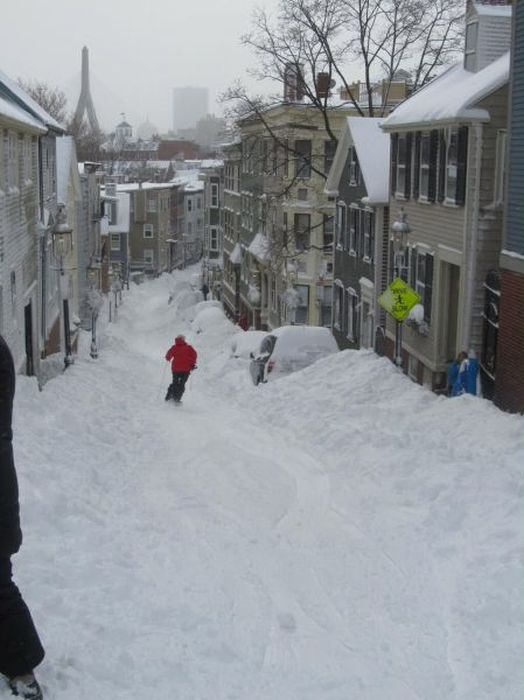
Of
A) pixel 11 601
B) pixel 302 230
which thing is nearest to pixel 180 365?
pixel 11 601

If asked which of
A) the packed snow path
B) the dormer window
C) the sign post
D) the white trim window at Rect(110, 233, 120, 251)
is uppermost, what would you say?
the dormer window

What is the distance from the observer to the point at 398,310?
731 inches

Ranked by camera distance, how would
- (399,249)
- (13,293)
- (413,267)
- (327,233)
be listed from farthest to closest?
(327,233) < (413,267) < (399,249) < (13,293)

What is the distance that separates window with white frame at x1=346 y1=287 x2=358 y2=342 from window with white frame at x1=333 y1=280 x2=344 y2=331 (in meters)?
0.77

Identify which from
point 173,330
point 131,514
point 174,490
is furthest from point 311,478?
point 173,330

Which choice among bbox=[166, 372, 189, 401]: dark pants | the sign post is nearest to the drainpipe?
the sign post

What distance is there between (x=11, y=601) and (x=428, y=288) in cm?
1647

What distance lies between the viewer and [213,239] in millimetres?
82500

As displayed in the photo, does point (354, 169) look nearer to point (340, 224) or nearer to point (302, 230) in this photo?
point (340, 224)

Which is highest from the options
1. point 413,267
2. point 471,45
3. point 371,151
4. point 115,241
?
point 471,45

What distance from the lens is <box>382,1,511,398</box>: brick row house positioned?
1769 centimetres

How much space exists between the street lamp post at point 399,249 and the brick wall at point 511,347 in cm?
423

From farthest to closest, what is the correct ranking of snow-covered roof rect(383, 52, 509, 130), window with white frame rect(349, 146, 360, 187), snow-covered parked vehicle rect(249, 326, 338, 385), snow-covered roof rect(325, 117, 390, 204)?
window with white frame rect(349, 146, 360, 187), snow-covered roof rect(325, 117, 390, 204), snow-covered parked vehicle rect(249, 326, 338, 385), snow-covered roof rect(383, 52, 509, 130)

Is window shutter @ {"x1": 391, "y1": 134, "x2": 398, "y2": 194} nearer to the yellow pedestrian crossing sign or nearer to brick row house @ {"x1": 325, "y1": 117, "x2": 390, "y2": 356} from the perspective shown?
brick row house @ {"x1": 325, "y1": 117, "x2": 390, "y2": 356}
